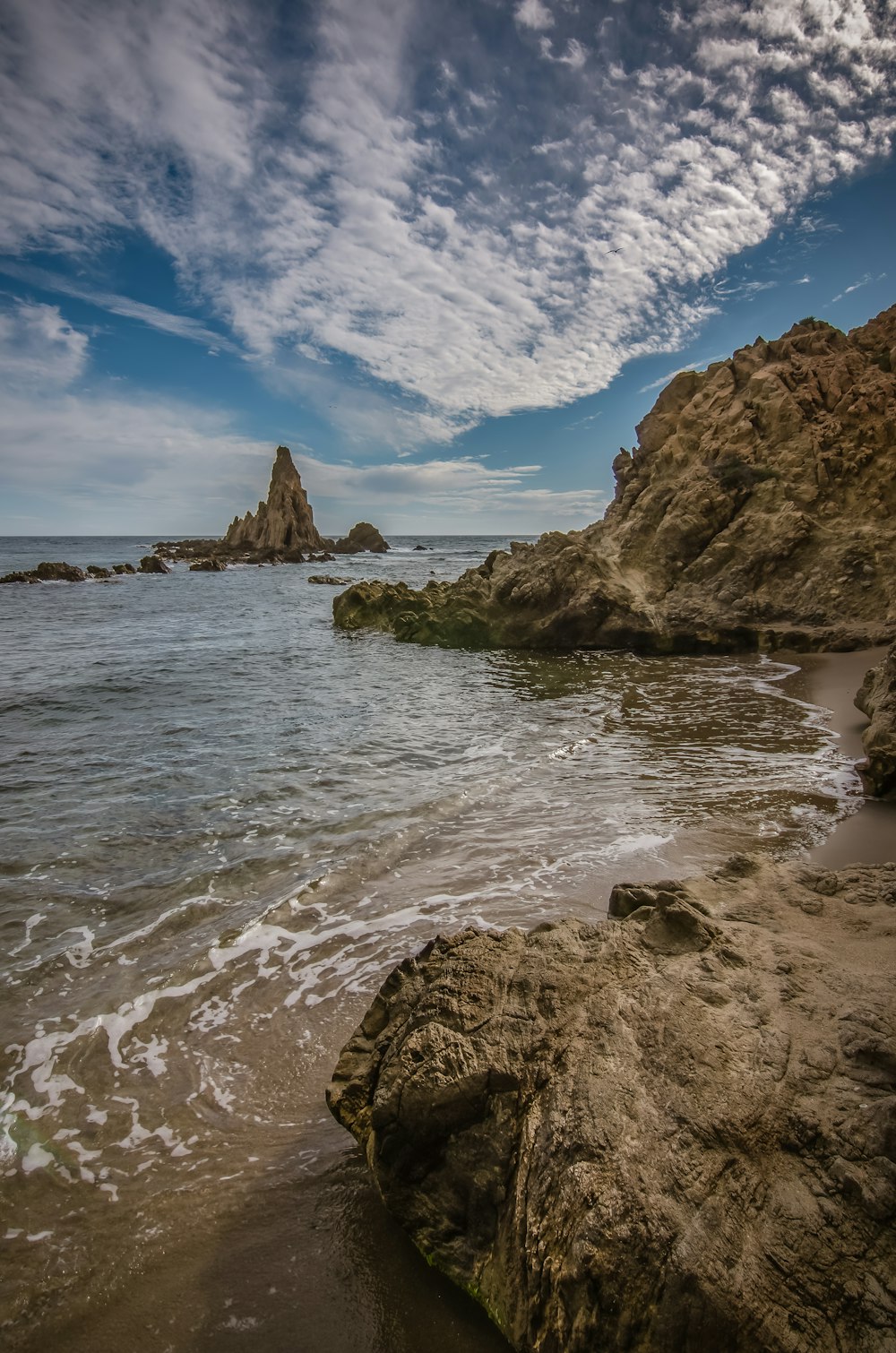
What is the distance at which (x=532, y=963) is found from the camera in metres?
3.00

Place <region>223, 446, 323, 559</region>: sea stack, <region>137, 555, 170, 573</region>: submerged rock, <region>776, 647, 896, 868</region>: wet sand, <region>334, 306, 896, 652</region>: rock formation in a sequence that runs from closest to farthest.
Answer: <region>776, 647, 896, 868</region>: wet sand
<region>334, 306, 896, 652</region>: rock formation
<region>137, 555, 170, 573</region>: submerged rock
<region>223, 446, 323, 559</region>: sea stack

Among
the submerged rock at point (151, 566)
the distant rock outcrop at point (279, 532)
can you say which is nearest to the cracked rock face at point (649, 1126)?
the submerged rock at point (151, 566)

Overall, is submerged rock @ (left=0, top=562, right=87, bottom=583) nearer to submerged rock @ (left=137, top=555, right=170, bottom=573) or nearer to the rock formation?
submerged rock @ (left=137, top=555, right=170, bottom=573)

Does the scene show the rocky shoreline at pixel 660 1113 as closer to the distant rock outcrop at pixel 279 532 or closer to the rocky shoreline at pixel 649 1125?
the rocky shoreline at pixel 649 1125

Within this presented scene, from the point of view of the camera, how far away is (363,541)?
98.6 meters

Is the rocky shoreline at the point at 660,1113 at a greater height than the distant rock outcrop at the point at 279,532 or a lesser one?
lesser

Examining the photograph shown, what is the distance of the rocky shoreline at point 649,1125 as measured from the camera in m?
1.78

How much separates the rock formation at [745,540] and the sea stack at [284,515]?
55.1 meters

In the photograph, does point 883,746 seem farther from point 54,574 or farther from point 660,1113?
point 54,574

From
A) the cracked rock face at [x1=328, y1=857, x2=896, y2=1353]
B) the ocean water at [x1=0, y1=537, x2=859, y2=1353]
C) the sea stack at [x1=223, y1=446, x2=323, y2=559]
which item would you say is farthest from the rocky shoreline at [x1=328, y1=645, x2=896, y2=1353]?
the sea stack at [x1=223, y1=446, x2=323, y2=559]

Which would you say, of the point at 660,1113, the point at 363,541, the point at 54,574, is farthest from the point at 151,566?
the point at 660,1113

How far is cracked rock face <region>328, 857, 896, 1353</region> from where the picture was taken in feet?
5.82

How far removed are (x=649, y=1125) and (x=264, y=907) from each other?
3962 millimetres

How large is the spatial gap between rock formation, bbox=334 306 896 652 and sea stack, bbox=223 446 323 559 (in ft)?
181
